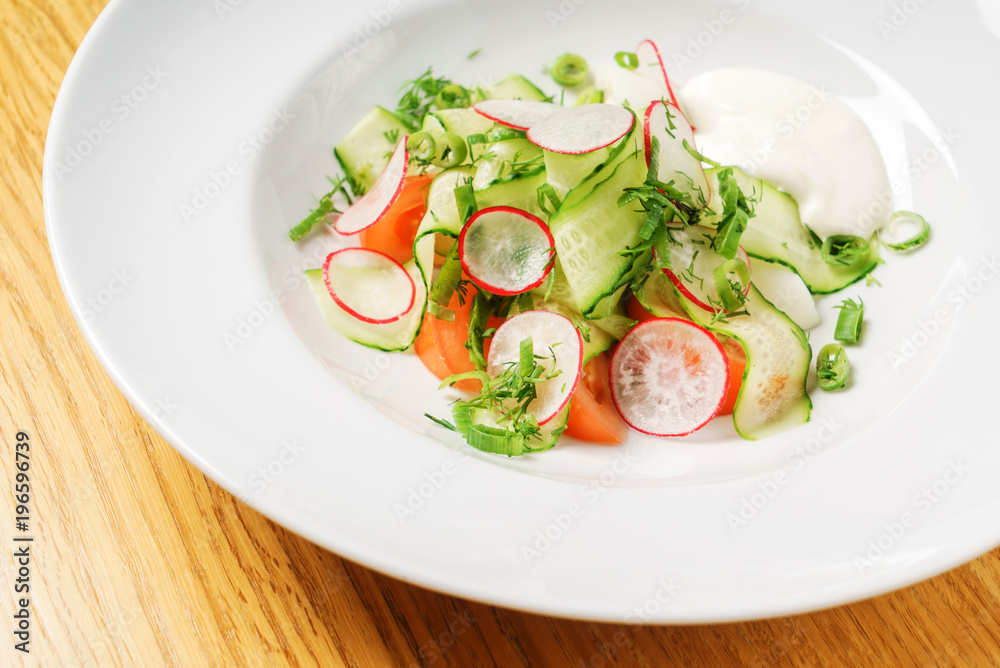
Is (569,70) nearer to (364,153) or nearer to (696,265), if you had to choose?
(364,153)

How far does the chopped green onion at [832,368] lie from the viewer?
69.9 inches

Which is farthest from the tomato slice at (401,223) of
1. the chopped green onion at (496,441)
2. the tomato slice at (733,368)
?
the tomato slice at (733,368)

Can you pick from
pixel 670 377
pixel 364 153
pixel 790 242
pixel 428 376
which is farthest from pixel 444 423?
pixel 790 242

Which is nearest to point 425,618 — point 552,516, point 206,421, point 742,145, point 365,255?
point 552,516

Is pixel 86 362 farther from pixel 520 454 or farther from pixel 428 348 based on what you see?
pixel 520 454

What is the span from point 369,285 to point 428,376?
286 mm

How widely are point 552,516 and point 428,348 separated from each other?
2.03 feet

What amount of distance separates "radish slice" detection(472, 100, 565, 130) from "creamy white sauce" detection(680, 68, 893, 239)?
1.86 feet

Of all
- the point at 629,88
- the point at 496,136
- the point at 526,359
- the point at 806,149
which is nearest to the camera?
the point at 526,359

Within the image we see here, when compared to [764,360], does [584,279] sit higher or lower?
higher

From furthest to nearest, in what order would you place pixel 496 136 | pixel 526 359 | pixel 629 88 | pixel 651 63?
pixel 651 63, pixel 629 88, pixel 496 136, pixel 526 359

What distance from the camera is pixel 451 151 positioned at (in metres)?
1.89

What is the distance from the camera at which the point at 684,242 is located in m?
1.76

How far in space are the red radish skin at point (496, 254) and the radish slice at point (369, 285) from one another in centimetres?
21
